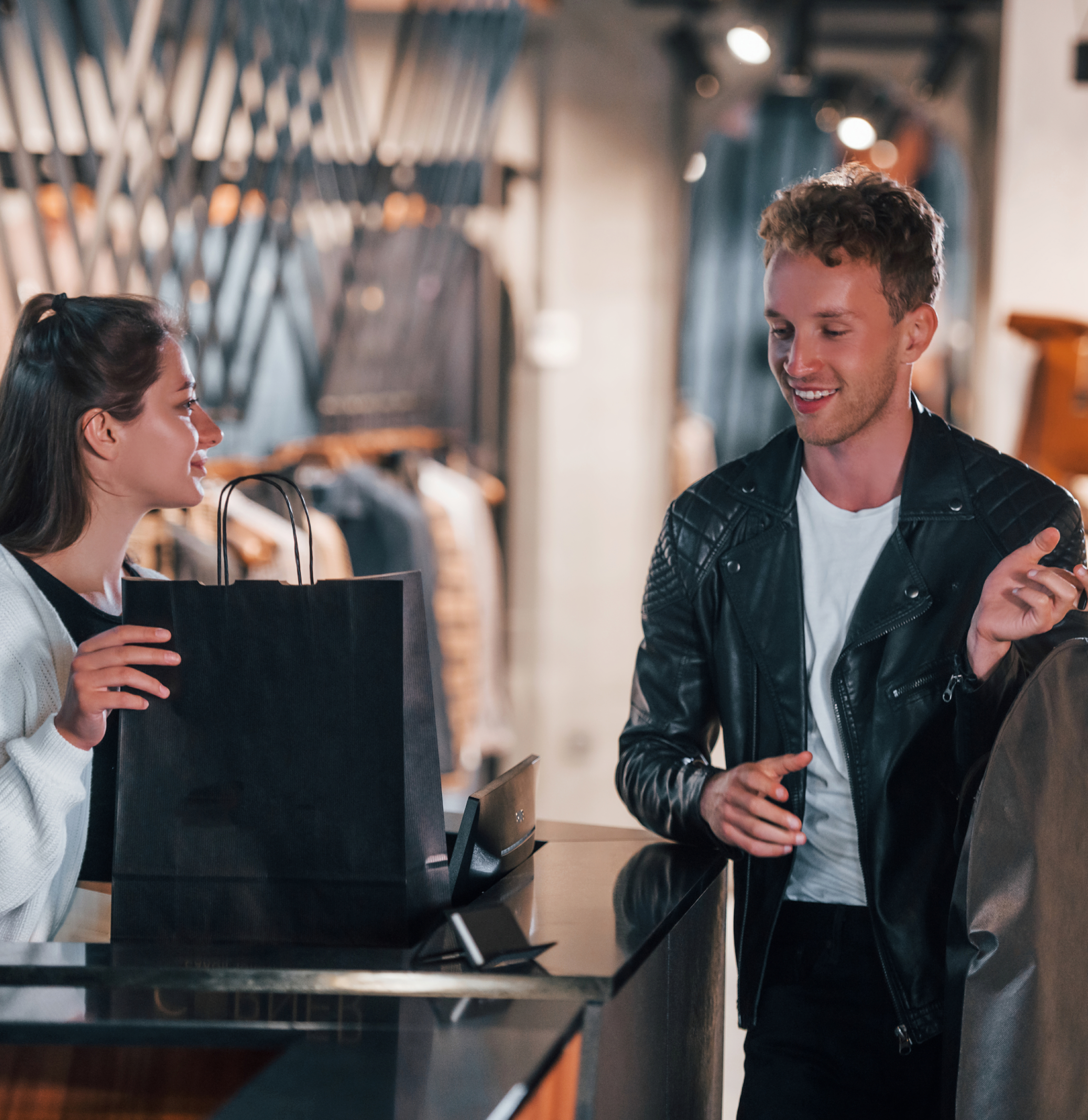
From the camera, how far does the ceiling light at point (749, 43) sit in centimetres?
561

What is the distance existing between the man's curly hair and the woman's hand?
971mm

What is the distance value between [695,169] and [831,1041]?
5.74 m

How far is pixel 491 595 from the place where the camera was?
194 inches

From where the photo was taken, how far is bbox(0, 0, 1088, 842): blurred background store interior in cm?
339

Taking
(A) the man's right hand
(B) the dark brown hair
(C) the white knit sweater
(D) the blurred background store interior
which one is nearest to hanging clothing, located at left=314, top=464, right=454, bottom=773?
(D) the blurred background store interior

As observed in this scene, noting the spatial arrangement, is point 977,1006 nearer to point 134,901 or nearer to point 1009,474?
point 1009,474

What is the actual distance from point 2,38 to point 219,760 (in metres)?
2.02

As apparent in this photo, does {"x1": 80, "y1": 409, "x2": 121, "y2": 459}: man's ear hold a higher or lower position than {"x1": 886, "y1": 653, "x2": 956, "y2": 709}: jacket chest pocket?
higher

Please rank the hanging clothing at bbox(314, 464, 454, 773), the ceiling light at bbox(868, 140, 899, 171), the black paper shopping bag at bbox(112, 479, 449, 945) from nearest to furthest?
the black paper shopping bag at bbox(112, 479, 449, 945), the hanging clothing at bbox(314, 464, 454, 773), the ceiling light at bbox(868, 140, 899, 171)

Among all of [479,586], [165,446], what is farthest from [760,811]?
[479,586]

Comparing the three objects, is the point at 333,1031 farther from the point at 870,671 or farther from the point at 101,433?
the point at 101,433

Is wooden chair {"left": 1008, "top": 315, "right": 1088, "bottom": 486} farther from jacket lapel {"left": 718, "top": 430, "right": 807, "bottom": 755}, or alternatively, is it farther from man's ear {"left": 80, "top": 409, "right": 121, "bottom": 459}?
man's ear {"left": 80, "top": 409, "right": 121, "bottom": 459}

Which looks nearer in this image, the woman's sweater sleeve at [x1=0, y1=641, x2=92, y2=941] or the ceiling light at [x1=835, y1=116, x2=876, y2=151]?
the woman's sweater sleeve at [x1=0, y1=641, x2=92, y2=941]

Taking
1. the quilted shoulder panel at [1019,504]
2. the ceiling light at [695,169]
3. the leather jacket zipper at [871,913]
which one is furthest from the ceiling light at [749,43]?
the leather jacket zipper at [871,913]
